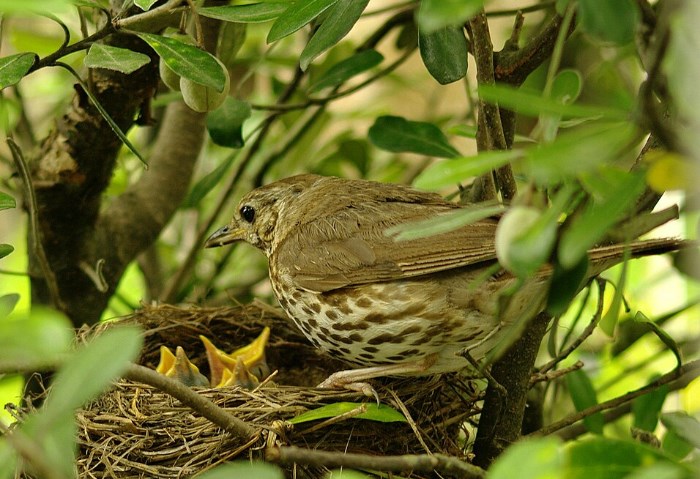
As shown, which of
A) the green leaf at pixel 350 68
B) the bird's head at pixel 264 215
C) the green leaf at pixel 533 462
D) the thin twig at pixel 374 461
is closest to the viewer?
the green leaf at pixel 533 462

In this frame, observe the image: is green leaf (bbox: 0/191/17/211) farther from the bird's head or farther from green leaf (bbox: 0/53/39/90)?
the bird's head

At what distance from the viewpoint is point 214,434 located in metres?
2.61

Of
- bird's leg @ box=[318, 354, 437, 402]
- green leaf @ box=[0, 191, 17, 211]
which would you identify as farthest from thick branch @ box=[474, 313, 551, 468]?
green leaf @ box=[0, 191, 17, 211]

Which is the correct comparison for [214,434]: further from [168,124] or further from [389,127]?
[168,124]

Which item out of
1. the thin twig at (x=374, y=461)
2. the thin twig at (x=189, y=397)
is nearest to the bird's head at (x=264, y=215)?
the thin twig at (x=189, y=397)

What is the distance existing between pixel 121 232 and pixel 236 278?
0.96m

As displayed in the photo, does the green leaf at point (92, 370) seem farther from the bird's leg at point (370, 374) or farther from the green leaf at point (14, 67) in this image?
the bird's leg at point (370, 374)

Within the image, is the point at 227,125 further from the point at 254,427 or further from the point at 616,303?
the point at 616,303

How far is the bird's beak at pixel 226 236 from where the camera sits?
3627 millimetres

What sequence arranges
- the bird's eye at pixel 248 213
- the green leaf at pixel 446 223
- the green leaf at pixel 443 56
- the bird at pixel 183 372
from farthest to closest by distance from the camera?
the bird's eye at pixel 248 213, the bird at pixel 183 372, the green leaf at pixel 443 56, the green leaf at pixel 446 223

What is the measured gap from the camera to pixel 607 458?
1.27 metres

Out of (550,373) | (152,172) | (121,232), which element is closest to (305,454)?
(550,373)

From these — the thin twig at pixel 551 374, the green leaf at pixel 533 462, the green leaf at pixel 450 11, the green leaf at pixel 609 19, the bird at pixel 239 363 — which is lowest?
the bird at pixel 239 363

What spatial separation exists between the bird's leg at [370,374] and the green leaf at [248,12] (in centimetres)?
114
